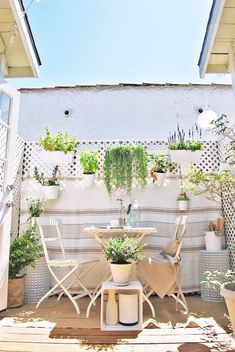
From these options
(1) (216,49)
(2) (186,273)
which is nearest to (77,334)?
(2) (186,273)

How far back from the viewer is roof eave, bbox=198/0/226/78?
8.83ft

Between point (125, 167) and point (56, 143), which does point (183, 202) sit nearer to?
point (125, 167)

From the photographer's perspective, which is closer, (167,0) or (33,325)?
(33,325)

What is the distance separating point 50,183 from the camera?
12.7 feet

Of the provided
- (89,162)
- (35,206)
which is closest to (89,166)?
(89,162)

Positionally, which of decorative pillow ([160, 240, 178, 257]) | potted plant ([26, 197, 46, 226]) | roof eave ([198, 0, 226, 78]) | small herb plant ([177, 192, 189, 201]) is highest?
roof eave ([198, 0, 226, 78])

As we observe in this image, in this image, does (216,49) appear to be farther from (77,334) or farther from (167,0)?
(77,334)

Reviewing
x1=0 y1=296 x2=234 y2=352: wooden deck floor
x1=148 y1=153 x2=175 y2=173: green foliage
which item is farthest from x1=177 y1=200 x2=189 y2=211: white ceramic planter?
x1=0 y1=296 x2=234 y2=352: wooden deck floor

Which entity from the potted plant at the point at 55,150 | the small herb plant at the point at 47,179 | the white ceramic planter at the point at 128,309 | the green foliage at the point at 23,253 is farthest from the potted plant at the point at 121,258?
the potted plant at the point at 55,150

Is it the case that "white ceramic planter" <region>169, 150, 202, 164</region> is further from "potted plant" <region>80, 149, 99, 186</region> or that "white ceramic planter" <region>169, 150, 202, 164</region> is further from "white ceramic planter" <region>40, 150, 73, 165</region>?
"white ceramic planter" <region>40, 150, 73, 165</region>

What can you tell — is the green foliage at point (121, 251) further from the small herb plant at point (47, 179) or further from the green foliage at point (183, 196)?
the small herb plant at point (47, 179)

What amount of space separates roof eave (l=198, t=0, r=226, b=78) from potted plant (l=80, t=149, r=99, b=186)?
1.82 meters

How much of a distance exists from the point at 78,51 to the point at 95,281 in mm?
3738

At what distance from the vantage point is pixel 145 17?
12.8 feet
